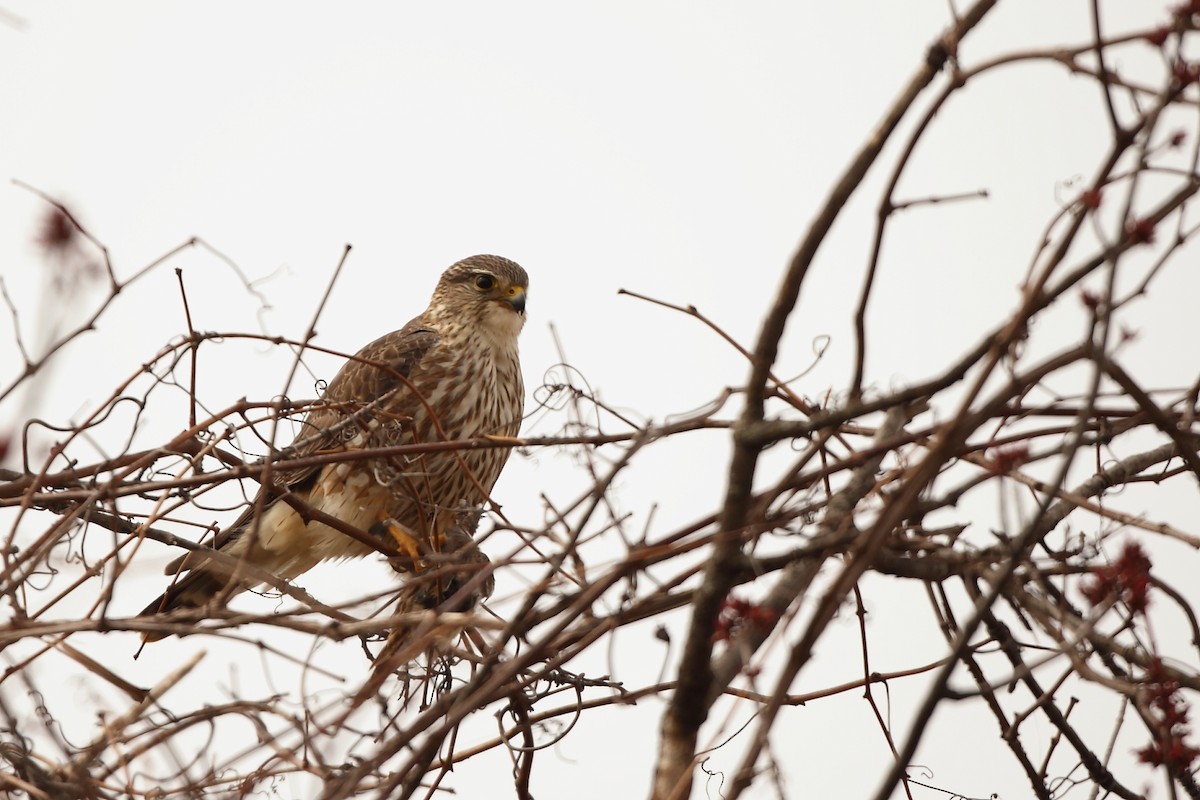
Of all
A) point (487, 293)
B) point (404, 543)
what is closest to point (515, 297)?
point (487, 293)

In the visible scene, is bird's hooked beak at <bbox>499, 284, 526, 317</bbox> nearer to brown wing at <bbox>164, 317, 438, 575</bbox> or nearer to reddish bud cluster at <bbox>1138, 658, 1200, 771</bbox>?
brown wing at <bbox>164, 317, 438, 575</bbox>

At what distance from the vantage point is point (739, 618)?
1.89 metres

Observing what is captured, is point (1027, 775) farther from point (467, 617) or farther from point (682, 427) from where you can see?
point (467, 617)

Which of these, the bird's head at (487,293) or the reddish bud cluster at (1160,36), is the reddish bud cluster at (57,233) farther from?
the bird's head at (487,293)

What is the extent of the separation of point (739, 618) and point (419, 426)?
2.91 metres

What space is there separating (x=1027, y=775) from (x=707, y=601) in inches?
46.8

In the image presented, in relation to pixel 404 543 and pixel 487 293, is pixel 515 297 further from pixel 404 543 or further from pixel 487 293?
pixel 404 543

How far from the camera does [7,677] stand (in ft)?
8.96

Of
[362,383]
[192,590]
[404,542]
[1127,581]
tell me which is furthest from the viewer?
→ [362,383]

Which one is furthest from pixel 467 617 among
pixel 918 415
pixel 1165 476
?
pixel 1165 476

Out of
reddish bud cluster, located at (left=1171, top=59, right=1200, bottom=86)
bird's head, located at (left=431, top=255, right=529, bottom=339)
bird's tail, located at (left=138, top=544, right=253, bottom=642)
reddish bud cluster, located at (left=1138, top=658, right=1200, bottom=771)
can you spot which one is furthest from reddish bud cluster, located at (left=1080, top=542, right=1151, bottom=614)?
bird's head, located at (left=431, top=255, right=529, bottom=339)

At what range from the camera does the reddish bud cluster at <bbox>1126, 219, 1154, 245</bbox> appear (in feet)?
5.53

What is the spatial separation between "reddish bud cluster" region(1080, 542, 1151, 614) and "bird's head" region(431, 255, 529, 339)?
3666 mm

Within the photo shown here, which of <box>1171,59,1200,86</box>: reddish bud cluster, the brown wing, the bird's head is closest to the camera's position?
<box>1171,59,1200,86</box>: reddish bud cluster
